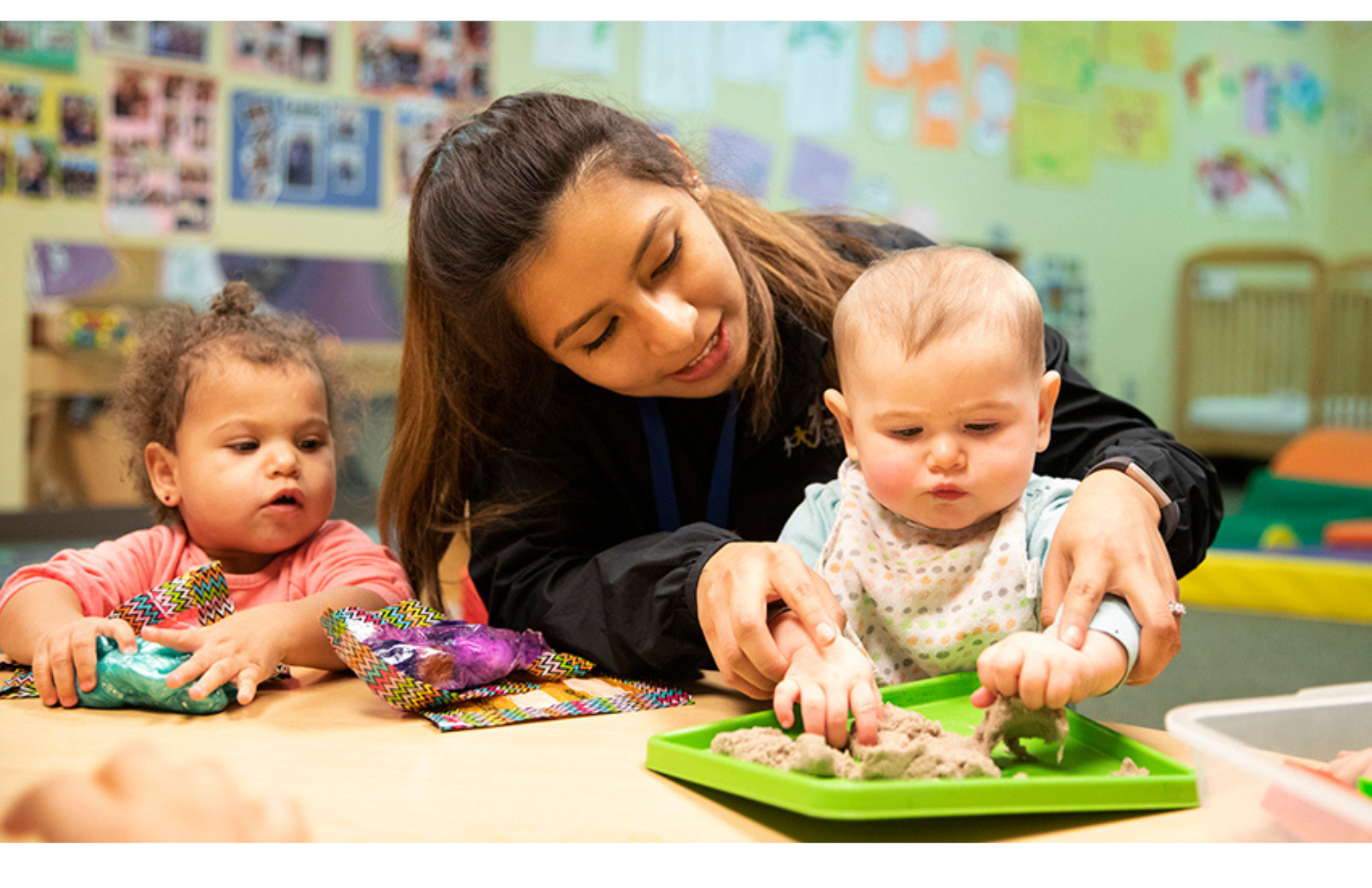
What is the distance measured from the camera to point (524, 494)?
1015 mm

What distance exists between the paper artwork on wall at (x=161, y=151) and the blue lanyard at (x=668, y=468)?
2.51m

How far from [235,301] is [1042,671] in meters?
0.82

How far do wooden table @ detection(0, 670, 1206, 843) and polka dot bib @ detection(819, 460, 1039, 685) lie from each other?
101 mm

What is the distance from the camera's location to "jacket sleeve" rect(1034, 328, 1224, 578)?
0.83 m

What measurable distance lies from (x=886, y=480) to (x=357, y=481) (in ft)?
8.92

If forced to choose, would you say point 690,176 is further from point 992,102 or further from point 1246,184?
point 1246,184

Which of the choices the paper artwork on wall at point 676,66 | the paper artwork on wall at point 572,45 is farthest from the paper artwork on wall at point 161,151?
the paper artwork on wall at point 676,66

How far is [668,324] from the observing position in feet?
2.90

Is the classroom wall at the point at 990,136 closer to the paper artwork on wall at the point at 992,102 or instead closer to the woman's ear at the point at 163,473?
the paper artwork on wall at the point at 992,102

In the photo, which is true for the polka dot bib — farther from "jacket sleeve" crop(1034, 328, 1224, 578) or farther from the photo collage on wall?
the photo collage on wall

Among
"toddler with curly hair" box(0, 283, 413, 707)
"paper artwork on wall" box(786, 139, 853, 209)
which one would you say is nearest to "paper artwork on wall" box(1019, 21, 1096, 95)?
"paper artwork on wall" box(786, 139, 853, 209)

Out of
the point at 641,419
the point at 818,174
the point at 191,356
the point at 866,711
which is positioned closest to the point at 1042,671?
the point at 866,711
